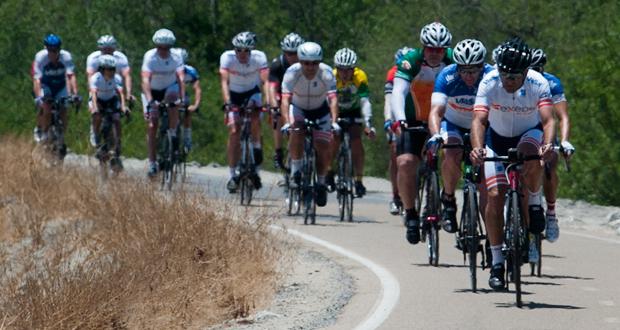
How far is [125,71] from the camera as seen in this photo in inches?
1016

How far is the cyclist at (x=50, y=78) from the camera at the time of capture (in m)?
26.3

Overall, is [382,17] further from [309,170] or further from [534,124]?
[534,124]

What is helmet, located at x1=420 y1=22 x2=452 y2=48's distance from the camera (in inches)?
632

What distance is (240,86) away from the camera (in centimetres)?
2289

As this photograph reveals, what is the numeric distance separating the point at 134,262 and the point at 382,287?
6.59 ft

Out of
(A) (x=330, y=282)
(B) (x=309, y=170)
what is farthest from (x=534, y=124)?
(B) (x=309, y=170)

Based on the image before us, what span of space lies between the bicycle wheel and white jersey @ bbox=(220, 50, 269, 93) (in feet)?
33.9

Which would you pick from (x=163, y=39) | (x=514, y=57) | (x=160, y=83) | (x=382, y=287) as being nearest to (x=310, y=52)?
(x=163, y=39)

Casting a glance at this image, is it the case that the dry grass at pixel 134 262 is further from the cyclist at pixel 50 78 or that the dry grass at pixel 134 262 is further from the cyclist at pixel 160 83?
the cyclist at pixel 50 78

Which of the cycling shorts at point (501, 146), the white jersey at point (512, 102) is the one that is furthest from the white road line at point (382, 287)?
the white jersey at point (512, 102)

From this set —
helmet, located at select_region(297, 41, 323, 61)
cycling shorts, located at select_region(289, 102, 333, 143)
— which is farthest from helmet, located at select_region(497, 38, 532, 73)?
cycling shorts, located at select_region(289, 102, 333, 143)

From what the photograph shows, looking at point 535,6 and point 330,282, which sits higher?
point 535,6

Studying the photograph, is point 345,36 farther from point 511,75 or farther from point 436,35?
point 511,75

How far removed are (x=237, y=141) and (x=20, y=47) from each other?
24939 mm
